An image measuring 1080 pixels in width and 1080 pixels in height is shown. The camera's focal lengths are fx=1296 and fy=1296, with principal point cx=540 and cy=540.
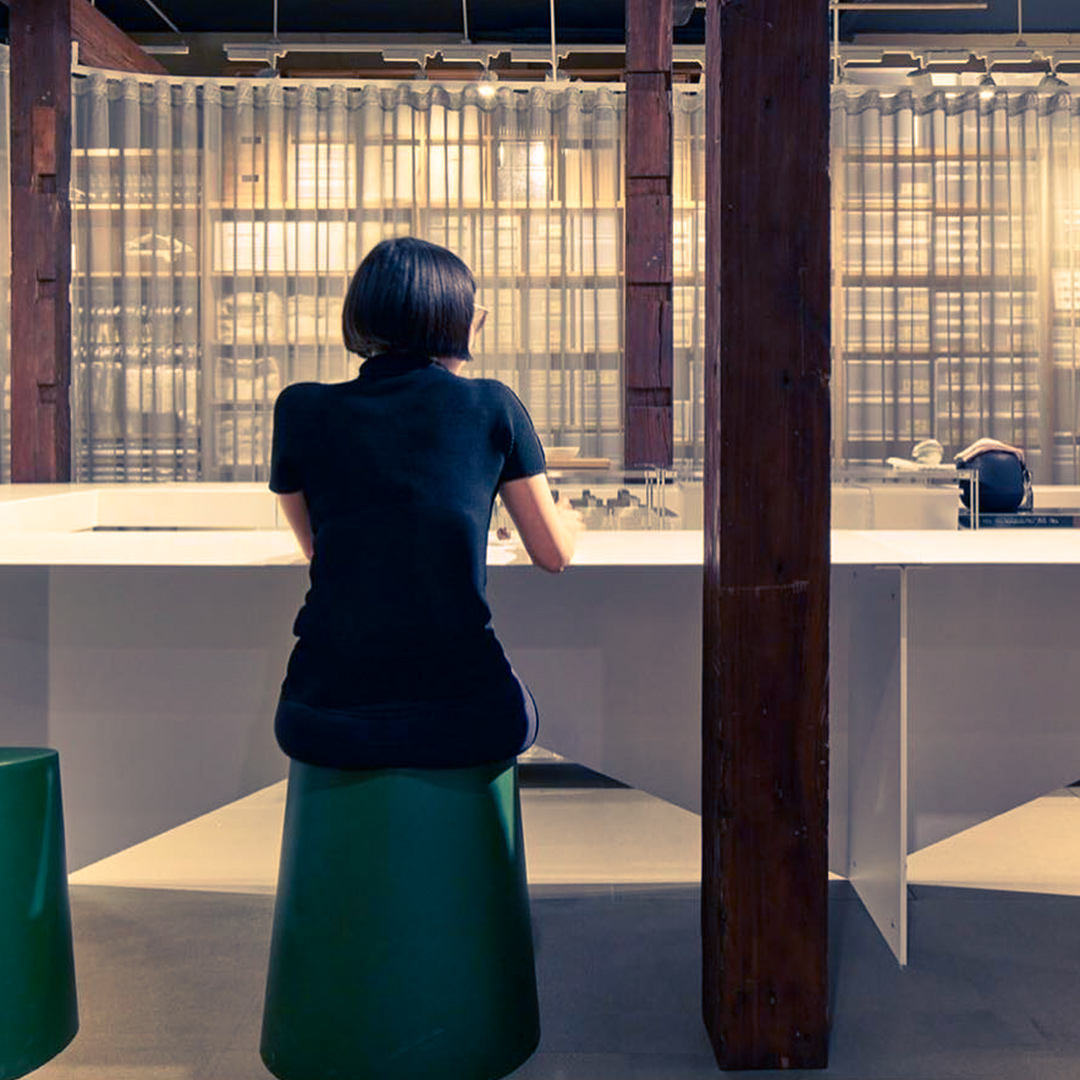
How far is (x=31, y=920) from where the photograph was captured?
1.96m

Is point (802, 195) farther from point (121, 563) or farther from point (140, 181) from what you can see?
point (140, 181)

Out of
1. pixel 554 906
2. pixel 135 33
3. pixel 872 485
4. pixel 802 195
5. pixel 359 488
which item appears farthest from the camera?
pixel 135 33

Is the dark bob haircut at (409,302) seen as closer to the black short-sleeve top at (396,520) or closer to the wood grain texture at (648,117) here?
the black short-sleeve top at (396,520)

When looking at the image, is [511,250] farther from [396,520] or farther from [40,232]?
[396,520]

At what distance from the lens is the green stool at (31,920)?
1930 millimetres

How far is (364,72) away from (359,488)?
226 inches

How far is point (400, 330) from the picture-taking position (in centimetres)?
170

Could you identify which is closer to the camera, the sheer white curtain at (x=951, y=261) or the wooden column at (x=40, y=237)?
the wooden column at (x=40, y=237)

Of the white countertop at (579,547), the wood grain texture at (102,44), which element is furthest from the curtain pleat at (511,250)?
the white countertop at (579,547)

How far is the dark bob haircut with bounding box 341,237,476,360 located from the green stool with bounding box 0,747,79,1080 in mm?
872

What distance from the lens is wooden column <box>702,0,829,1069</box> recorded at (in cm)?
184

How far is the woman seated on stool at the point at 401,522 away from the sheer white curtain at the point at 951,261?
4.87m

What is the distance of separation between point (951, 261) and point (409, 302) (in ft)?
17.3

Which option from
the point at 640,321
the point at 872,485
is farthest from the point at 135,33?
the point at 872,485
